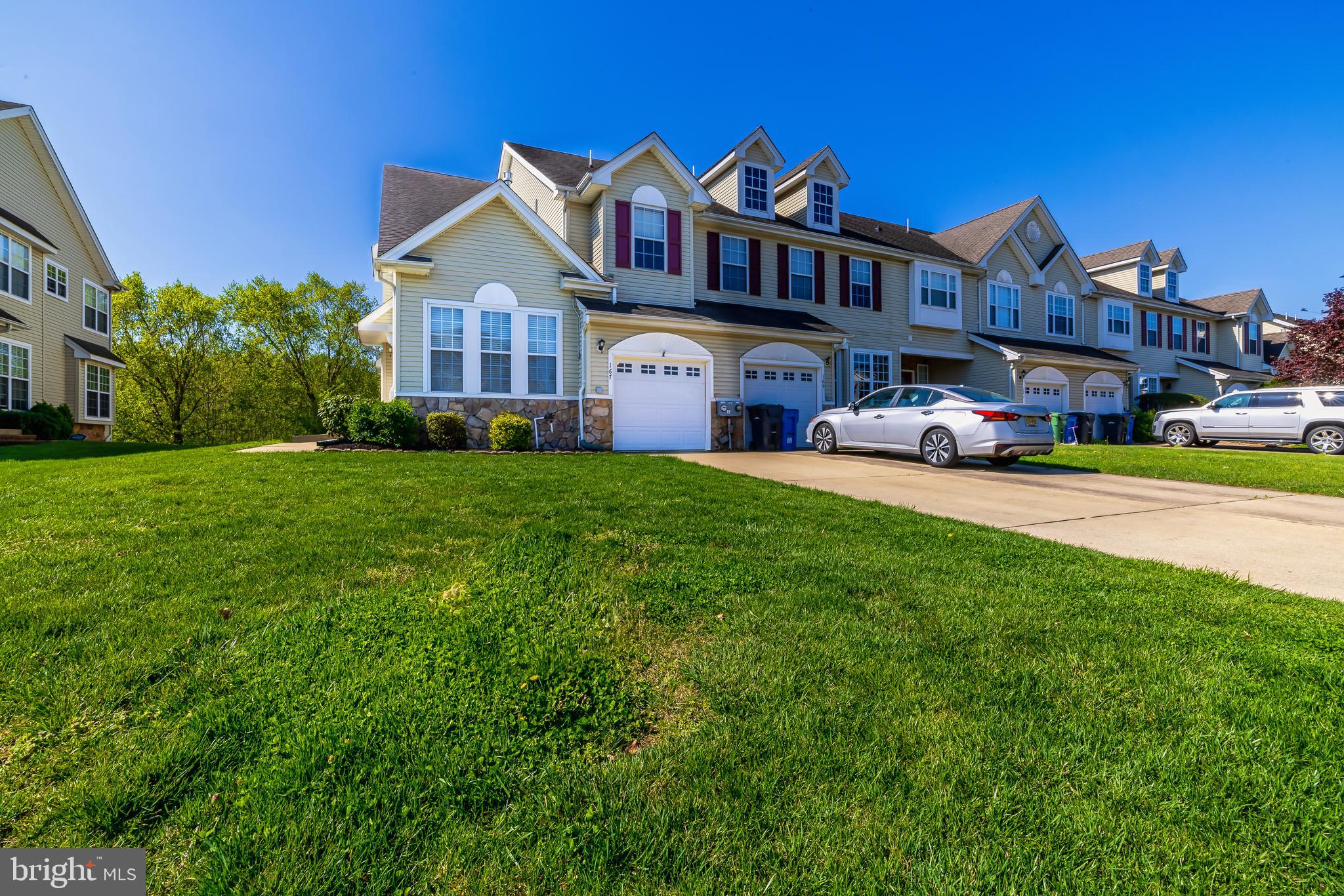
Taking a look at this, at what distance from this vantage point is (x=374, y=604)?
10.7 feet

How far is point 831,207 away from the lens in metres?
19.0

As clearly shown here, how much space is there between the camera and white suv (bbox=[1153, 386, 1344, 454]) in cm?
1495

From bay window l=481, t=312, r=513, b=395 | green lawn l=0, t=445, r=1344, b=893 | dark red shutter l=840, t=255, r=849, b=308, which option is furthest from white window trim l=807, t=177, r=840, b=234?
green lawn l=0, t=445, r=1344, b=893

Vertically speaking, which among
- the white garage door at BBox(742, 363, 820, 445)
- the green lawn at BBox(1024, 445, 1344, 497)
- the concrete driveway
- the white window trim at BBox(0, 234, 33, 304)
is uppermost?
the white window trim at BBox(0, 234, 33, 304)

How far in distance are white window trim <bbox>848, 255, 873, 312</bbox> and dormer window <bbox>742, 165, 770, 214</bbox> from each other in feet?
10.9

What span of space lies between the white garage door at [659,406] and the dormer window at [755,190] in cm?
624

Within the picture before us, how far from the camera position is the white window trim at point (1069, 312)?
23.6 meters

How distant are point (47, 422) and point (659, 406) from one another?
16.5 m

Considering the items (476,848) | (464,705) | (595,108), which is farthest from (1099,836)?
(595,108)

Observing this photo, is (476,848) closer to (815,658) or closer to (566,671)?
(566,671)

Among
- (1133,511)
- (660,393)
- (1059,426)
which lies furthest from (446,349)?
(1059,426)

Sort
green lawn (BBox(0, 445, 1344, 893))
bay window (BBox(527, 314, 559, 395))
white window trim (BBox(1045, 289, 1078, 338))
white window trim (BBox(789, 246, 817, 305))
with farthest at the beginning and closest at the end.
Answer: white window trim (BBox(1045, 289, 1078, 338)), white window trim (BBox(789, 246, 817, 305)), bay window (BBox(527, 314, 559, 395)), green lawn (BBox(0, 445, 1344, 893))

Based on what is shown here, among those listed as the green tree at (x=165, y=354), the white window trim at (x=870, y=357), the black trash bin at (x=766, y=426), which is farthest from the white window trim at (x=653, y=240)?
the green tree at (x=165, y=354)

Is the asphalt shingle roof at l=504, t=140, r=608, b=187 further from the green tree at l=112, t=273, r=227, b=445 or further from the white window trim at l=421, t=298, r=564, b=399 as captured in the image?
the green tree at l=112, t=273, r=227, b=445
